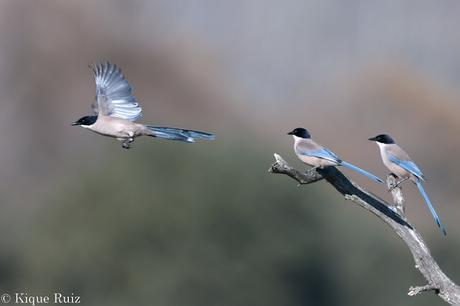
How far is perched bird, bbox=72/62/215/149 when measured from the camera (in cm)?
1283

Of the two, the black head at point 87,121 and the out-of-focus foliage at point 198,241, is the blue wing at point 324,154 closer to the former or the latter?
the black head at point 87,121

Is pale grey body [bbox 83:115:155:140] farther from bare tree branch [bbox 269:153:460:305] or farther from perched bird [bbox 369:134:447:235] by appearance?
perched bird [bbox 369:134:447:235]

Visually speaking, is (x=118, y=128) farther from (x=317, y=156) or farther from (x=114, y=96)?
(x=317, y=156)


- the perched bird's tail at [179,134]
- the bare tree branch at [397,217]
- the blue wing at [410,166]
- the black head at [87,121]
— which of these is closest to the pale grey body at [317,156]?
the bare tree branch at [397,217]

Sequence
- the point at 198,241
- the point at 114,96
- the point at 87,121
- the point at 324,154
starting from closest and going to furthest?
the point at 324,154, the point at 87,121, the point at 114,96, the point at 198,241

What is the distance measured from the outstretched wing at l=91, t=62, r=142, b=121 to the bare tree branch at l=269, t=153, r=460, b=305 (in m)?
2.37

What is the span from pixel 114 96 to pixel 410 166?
3.30 metres

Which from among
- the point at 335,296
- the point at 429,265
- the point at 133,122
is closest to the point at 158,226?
the point at 335,296

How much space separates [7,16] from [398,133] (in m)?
17.6

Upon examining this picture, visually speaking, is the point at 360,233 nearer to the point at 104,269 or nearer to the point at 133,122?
the point at 104,269

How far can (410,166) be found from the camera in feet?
43.5

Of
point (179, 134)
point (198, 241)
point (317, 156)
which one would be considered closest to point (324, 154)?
point (317, 156)

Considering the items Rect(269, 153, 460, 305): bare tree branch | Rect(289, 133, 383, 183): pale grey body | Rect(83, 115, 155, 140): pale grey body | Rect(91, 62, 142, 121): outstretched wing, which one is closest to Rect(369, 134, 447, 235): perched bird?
Rect(289, 133, 383, 183): pale grey body

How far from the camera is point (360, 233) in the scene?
2739cm
